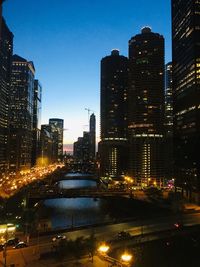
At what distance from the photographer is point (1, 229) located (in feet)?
221

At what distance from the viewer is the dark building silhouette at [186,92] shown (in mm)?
126938

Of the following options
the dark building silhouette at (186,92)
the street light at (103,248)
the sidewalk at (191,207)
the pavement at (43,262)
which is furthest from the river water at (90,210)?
the street light at (103,248)

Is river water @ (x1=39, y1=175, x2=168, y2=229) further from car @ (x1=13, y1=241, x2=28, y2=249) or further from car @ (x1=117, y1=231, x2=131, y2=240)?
car @ (x1=13, y1=241, x2=28, y2=249)

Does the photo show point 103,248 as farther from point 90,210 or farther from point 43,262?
point 90,210

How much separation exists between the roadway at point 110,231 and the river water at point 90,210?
48.3 ft

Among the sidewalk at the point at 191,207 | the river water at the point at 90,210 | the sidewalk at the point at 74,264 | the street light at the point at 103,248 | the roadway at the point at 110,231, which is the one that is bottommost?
the river water at the point at 90,210

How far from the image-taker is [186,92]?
137m

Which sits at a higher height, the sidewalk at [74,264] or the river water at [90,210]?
the sidewalk at [74,264]

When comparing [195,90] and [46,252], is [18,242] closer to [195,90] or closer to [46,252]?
[46,252]

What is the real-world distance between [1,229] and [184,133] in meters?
90.1

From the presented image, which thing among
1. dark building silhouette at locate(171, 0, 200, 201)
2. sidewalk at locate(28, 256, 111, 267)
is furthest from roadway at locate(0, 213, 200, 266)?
dark building silhouette at locate(171, 0, 200, 201)

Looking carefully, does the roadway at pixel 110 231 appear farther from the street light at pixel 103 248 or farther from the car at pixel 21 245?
the street light at pixel 103 248

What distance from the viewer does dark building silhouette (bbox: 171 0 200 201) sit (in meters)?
127

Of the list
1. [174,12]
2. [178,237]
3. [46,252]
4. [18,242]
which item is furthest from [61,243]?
[174,12]
